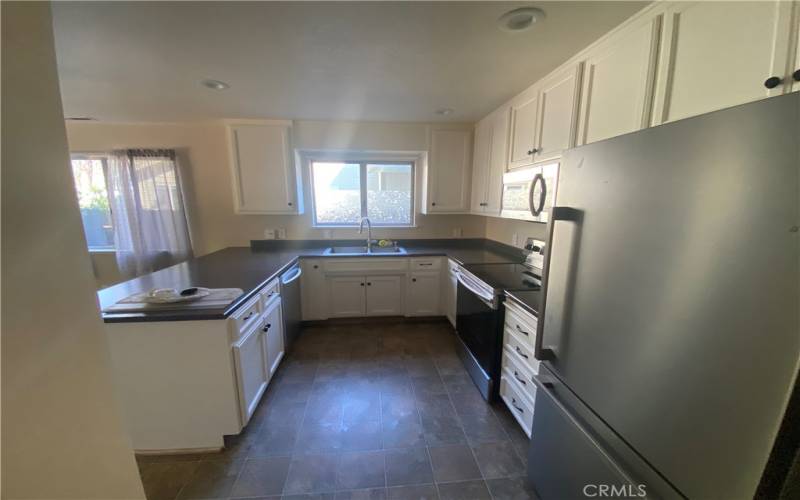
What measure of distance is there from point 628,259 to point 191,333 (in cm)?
191

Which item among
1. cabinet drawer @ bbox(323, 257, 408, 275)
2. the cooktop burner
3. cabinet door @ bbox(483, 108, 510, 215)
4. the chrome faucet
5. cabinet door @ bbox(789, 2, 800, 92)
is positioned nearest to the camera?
cabinet door @ bbox(789, 2, 800, 92)

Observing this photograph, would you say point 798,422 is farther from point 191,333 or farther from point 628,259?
point 191,333

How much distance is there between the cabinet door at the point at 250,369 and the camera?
5.10ft

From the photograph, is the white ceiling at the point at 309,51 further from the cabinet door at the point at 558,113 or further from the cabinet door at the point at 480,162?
the cabinet door at the point at 480,162

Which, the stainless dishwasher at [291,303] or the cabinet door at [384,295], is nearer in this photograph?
the stainless dishwasher at [291,303]

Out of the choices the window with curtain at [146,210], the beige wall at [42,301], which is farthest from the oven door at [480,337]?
the window with curtain at [146,210]

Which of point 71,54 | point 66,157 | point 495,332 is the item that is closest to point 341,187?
point 71,54

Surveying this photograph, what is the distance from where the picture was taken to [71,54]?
151 centimetres

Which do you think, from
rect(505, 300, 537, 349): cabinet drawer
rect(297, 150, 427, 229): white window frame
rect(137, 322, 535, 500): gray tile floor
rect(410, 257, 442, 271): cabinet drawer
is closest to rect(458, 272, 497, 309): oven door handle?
rect(505, 300, 537, 349): cabinet drawer

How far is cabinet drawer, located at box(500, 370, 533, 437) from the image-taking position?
1.53 metres

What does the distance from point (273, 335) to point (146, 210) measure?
2281 millimetres

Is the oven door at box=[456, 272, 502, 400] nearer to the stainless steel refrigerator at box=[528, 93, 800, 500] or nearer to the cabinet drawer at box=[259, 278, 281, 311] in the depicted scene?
the stainless steel refrigerator at box=[528, 93, 800, 500]

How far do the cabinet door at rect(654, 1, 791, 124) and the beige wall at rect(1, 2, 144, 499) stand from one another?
5.74 feet

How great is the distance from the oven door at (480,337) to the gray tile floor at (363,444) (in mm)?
131
